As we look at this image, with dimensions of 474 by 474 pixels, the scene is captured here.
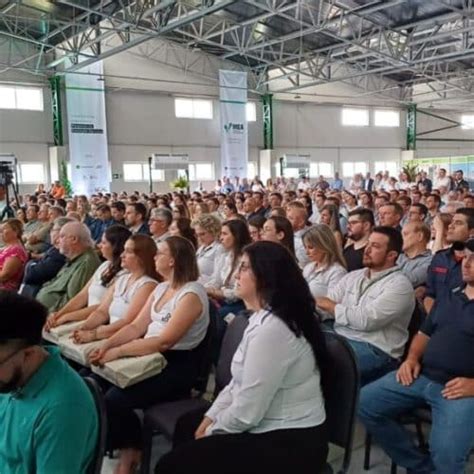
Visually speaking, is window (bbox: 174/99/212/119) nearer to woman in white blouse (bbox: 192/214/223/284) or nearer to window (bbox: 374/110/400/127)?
window (bbox: 374/110/400/127)

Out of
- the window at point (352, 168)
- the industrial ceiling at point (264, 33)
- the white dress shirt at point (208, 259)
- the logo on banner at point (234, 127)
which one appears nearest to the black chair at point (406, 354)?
the white dress shirt at point (208, 259)

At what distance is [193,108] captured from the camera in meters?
18.4

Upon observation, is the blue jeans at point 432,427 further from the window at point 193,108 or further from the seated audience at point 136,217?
the window at point 193,108

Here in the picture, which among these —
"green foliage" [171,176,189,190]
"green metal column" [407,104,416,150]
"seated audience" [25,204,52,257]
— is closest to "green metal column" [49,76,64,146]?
"green foliage" [171,176,189,190]

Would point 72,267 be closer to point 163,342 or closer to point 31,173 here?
point 163,342

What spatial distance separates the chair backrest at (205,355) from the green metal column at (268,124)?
57.6 feet

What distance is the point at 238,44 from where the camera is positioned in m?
14.6

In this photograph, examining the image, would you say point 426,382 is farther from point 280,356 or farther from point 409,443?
point 280,356

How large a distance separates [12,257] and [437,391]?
3356 mm

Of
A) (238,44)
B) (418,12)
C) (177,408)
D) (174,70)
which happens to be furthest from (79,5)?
(177,408)

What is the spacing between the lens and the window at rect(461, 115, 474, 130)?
2420 centimetres

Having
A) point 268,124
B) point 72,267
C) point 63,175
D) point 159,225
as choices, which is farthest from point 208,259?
point 268,124

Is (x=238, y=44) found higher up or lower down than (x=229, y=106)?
higher up

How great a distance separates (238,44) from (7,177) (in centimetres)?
838
